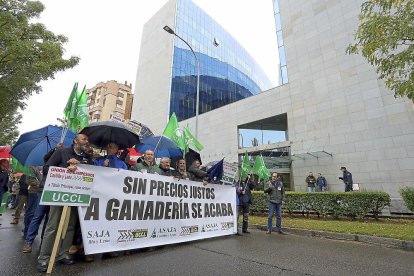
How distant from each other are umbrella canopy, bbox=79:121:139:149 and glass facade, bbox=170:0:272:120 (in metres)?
26.7

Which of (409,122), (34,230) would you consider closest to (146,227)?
(34,230)

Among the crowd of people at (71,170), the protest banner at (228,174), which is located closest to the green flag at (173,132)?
the crowd of people at (71,170)

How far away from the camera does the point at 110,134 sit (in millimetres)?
5281

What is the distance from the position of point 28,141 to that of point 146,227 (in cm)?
346

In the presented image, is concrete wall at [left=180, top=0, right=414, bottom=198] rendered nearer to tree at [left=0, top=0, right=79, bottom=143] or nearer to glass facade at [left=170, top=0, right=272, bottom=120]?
glass facade at [left=170, top=0, right=272, bottom=120]

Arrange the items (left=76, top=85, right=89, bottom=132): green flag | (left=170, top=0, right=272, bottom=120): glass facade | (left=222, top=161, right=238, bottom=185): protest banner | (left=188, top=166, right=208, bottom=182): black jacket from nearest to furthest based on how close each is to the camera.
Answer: (left=76, top=85, right=89, bottom=132): green flag
(left=188, top=166, right=208, bottom=182): black jacket
(left=222, top=161, right=238, bottom=185): protest banner
(left=170, top=0, right=272, bottom=120): glass facade

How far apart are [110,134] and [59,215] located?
6.35 feet

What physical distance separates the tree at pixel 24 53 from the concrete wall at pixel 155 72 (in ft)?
71.1

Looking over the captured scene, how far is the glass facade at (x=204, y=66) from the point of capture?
1332 inches

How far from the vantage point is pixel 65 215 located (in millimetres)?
3748

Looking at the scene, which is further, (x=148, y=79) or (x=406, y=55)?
(x=148, y=79)

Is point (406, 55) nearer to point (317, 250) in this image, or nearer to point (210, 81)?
point (317, 250)

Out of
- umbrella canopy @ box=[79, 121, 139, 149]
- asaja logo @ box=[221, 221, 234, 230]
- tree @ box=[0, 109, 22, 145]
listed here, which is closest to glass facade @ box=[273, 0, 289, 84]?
asaja logo @ box=[221, 221, 234, 230]

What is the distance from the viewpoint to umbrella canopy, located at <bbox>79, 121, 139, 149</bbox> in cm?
516
